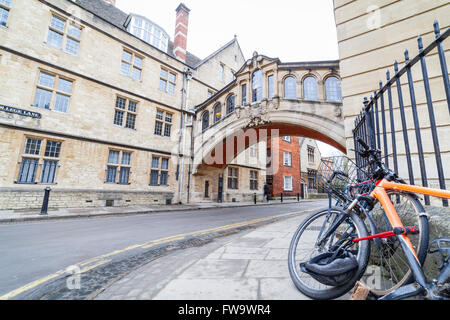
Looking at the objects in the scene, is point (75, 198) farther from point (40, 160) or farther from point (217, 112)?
point (217, 112)

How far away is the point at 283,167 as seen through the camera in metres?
25.7

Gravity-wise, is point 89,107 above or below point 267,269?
above

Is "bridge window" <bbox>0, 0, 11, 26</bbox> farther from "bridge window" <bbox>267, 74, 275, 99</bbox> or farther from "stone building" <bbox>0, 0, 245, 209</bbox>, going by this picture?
"bridge window" <bbox>267, 74, 275, 99</bbox>

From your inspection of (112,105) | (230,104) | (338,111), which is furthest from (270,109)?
(112,105)

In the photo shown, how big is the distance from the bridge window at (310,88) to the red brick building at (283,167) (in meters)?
14.9

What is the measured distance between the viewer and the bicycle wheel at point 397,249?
1.34 metres

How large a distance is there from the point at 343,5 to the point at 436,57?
84.0 inches

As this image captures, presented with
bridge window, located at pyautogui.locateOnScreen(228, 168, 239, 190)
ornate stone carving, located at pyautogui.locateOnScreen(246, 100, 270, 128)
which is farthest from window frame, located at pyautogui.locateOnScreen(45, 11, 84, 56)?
bridge window, located at pyautogui.locateOnScreen(228, 168, 239, 190)

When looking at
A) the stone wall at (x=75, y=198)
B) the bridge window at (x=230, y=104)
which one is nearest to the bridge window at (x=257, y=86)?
the bridge window at (x=230, y=104)

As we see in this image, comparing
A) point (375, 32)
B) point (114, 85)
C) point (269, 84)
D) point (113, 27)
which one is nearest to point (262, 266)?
point (375, 32)

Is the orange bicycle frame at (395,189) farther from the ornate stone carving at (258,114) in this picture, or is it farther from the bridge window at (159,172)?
the bridge window at (159,172)

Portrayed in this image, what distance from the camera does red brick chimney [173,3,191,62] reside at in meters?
16.6

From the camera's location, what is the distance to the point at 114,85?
40.7ft

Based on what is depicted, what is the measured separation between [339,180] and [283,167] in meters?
24.0
